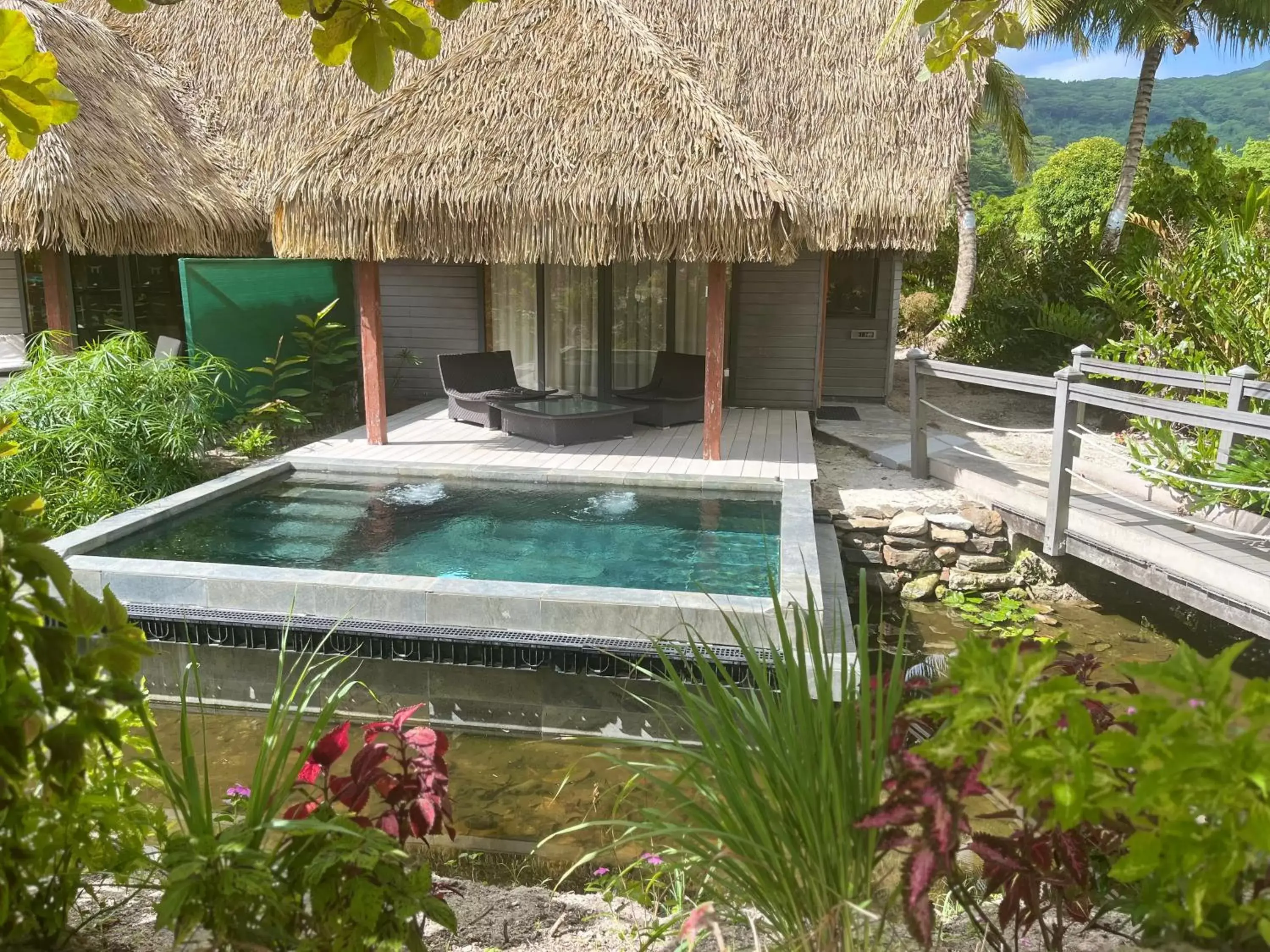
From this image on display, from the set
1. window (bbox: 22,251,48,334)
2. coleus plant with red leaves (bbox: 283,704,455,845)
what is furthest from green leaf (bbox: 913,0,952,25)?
window (bbox: 22,251,48,334)

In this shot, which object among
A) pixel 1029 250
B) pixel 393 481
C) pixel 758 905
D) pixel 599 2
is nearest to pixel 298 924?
pixel 758 905

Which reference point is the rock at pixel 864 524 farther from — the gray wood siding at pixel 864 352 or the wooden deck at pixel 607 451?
the gray wood siding at pixel 864 352

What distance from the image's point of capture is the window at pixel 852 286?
10.9 meters

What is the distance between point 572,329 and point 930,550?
17.0ft

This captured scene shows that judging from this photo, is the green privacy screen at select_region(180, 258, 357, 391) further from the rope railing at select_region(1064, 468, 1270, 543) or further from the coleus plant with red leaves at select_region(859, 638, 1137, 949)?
the coleus plant with red leaves at select_region(859, 638, 1137, 949)

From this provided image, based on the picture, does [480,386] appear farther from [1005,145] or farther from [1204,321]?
[1005,145]

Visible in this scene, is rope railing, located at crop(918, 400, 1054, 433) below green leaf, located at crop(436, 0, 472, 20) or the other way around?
below

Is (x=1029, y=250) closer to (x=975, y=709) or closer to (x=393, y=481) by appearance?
(x=393, y=481)

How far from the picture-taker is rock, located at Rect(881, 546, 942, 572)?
258 inches

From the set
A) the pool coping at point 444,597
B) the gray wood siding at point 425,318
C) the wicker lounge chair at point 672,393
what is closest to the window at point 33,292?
the gray wood siding at point 425,318

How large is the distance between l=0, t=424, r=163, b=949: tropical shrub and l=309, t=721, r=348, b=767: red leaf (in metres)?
0.31

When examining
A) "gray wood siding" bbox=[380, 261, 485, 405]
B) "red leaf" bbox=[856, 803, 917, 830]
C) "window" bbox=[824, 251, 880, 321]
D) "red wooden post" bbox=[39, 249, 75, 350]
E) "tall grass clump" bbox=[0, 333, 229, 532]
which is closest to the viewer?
"red leaf" bbox=[856, 803, 917, 830]

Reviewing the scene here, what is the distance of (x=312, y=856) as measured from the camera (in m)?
1.55

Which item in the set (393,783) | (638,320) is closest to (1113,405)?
(393,783)
